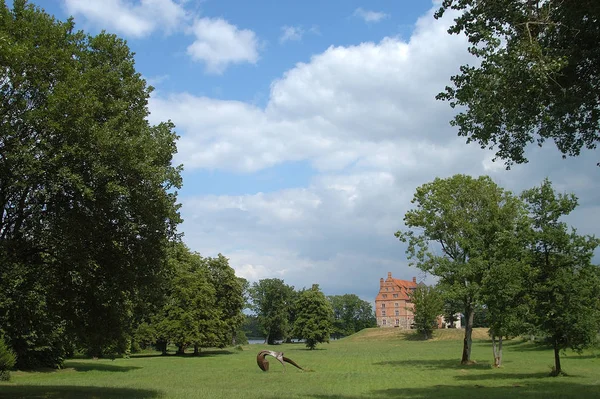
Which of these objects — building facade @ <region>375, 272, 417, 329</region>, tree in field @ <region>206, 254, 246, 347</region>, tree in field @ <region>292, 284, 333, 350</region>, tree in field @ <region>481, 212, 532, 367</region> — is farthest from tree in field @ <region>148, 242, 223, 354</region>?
building facade @ <region>375, 272, 417, 329</region>

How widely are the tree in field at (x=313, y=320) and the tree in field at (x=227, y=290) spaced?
1311 centimetres

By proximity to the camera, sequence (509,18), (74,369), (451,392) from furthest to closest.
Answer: (74,369)
(451,392)
(509,18)

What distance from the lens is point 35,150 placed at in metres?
14.3

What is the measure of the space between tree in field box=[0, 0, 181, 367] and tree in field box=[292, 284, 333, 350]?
6141 centimetres

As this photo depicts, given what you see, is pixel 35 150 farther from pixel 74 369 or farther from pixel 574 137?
pixel 74 369

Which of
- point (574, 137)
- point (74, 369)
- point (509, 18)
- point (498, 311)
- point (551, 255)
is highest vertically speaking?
point (509, 18)

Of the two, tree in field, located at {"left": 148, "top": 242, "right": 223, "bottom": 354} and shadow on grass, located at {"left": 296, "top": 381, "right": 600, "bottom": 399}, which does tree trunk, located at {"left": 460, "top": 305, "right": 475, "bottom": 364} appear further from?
tree in field, located at {"left": 148, "top": 242, "right": 223, "bottom": 354}

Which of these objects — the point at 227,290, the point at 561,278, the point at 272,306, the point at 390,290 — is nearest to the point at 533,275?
the point at 561,278

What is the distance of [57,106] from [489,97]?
12112mm

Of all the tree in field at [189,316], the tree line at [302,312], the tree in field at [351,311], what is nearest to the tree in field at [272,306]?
the tree line at [302,312]

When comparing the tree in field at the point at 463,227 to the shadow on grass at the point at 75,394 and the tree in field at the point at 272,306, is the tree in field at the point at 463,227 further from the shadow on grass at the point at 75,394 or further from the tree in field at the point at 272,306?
the tree in field at the point at 272,306

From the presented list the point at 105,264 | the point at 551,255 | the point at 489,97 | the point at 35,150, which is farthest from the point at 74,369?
the point at 489,97

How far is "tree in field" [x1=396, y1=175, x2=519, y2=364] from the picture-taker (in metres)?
36.5

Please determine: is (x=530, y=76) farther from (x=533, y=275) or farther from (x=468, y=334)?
(x=468, y=334)
